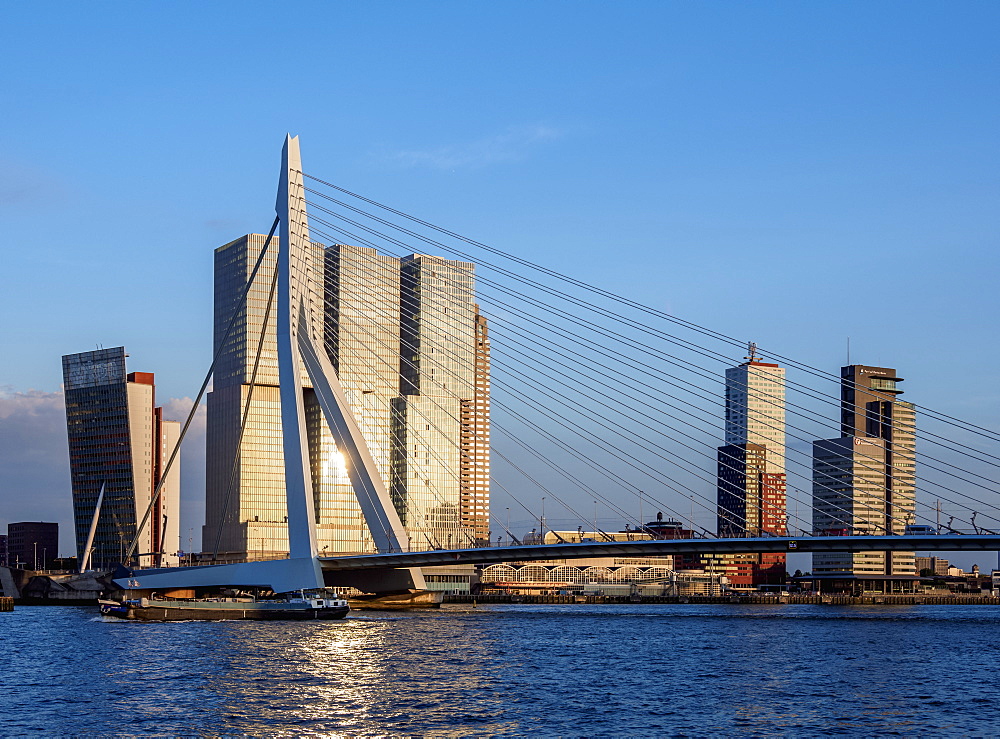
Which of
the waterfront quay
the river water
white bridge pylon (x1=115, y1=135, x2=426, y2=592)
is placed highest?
white bridge pylon (x1=115, y1=135, x2=426, y2=592)

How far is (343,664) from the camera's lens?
165ft

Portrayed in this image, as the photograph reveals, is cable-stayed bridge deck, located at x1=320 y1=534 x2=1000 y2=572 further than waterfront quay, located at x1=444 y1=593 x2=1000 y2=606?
No

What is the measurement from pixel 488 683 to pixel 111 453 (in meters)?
157

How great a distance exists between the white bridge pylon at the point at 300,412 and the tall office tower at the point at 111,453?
4129 inches

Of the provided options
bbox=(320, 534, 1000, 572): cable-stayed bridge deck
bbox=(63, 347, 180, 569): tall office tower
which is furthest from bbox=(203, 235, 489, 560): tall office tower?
bbox=(320, 534, 1000, 572): cable-stayed bridge deck

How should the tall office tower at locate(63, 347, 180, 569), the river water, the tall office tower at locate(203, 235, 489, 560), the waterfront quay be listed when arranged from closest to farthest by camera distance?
the river water, the waterfront quay, the tall office tower at locate(203, 235, 489, 560), the tall office tower at locate(63, 347, 180, 569)

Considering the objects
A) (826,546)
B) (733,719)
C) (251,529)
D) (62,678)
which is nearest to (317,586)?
(826,546)

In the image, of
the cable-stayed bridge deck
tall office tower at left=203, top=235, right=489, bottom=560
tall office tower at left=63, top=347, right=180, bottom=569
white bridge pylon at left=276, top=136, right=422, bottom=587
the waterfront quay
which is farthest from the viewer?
tall office tower at left=63, top=347, right=180, bottom=569

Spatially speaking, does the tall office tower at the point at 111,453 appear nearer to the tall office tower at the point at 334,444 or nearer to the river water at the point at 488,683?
the tall office tower at the point at 334,444

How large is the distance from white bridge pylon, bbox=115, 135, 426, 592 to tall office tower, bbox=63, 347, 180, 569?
344 feet

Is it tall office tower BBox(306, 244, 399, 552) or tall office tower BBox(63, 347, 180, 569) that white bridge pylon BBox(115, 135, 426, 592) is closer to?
tall office tower BBox(306, 244, 399, 552)

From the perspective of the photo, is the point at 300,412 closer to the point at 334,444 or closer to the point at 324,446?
the point at 334,444

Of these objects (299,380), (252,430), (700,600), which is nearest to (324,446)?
(252,430)

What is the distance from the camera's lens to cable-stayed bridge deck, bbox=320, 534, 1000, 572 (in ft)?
270
